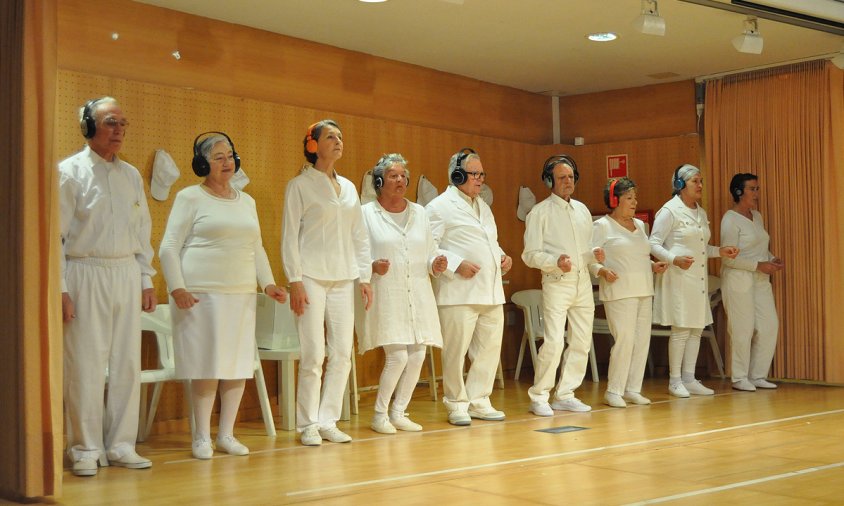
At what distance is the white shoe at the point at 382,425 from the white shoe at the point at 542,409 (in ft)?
3.91

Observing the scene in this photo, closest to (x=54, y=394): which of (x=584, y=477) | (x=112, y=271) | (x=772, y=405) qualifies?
(x=112, y=271)

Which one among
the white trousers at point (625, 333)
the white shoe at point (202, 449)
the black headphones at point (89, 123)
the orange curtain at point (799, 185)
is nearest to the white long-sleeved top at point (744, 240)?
the orange curtain at point (799, 185)

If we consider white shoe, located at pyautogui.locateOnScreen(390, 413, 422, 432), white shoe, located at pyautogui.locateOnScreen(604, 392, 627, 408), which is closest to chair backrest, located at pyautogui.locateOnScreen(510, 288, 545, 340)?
white shoe, located at pyautogui.locateOnScreen(604, 392, 627, 408)

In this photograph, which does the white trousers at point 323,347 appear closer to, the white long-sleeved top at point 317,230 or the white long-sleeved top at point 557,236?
the white long-sleeved top at point 317,230

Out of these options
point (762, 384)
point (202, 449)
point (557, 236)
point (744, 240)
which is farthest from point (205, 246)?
point (762, 384)

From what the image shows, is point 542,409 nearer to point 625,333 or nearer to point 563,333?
point 563,333

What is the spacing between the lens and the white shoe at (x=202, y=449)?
559 centimetres

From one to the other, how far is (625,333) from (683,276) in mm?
930

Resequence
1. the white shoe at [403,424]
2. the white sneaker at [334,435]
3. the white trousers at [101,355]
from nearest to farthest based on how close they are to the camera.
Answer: the white trousers at [101,355]
the white sneaker at [334,435]
the white shoe at [403,424]

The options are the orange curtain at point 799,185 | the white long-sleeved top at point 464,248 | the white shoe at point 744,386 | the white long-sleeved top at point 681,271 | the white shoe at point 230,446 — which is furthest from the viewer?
the orange curtain at point 799,185

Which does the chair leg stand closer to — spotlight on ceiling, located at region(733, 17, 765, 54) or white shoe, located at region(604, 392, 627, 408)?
white shoe, located at region(604, 392, 627, 408)

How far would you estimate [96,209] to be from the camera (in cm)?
524

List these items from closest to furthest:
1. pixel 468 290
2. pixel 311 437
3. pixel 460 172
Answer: pixel 311 437 < pixel 468 290 < pixel 460 172

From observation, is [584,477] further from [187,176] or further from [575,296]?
[187,176]
